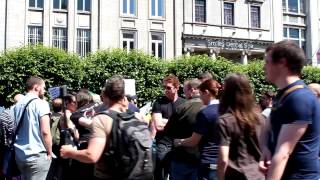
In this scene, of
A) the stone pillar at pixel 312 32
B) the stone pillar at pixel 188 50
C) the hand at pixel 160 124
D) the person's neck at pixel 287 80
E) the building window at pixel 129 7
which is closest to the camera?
the person's neck at pixel 287 80

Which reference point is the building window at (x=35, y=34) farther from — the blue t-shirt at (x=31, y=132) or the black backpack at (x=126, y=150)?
the black backpack at (x=126, y=150)

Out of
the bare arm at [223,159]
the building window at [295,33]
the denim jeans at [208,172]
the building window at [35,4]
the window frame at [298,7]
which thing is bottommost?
the denim jeans at [208,172]

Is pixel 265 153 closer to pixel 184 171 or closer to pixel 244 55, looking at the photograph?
pixel 184 171

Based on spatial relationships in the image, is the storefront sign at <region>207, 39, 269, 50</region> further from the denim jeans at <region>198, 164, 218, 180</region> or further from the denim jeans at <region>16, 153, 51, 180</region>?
the denim jeans at <region>198, 164, 218, 180</region>

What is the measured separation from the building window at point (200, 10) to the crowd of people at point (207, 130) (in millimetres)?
30280

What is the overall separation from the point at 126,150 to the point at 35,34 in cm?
2965

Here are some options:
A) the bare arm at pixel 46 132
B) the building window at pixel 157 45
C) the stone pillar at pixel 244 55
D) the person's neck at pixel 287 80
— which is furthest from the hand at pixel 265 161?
the stone pillar at pixel 244 55

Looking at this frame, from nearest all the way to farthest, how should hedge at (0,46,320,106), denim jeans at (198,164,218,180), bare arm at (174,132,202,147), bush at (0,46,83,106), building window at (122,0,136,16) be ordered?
1. denim jeans at (198,164,218,180)
2. bare arm at (174,132,202,147)
3. bush at (0,46,83,106)
4. hedge at (0,46,320,106)
5. building window at (122,0,136,16)

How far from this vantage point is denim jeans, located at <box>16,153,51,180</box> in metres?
6.28

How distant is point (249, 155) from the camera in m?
4.28

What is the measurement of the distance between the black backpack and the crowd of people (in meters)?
0.03

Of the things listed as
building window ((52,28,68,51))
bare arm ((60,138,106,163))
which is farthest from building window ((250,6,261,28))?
bare arm ((60,138,106,163))

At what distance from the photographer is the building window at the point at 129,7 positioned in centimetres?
3453

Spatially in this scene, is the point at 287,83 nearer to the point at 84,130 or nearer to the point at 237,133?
the point at 237,133
